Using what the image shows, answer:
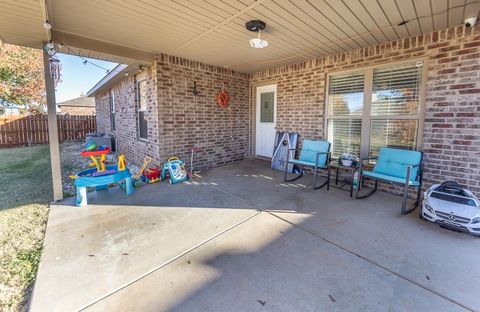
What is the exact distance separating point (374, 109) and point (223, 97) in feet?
11.3

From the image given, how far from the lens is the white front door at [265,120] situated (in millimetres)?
5988

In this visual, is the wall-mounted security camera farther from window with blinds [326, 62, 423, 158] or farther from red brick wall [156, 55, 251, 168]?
red brick wall [156, 55, 251, 168]

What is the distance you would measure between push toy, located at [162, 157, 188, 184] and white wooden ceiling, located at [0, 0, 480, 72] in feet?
7.34

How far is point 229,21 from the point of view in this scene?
3.05m

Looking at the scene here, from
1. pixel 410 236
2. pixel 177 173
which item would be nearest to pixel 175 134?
pixel 177 173

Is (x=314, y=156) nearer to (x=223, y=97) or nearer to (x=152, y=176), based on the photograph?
(x=223, y=97)

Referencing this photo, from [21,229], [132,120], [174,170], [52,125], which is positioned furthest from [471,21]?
[132,120]

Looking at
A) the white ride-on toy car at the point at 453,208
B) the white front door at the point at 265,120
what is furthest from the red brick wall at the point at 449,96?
the white front door at the point at 265,120

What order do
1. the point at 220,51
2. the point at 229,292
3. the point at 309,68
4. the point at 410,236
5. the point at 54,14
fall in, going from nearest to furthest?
the point at 229,292, the point at 410,236, the point at 54,14, the point at 220,51, the point at 309,68

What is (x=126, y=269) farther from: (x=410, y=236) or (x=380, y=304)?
(x=410, y=236)

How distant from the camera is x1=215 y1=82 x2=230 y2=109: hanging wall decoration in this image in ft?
18.7

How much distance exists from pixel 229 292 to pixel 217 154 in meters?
4.38

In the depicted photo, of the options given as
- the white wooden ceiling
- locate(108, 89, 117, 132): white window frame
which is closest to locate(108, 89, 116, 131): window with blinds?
locate(108, 89, 117, 132): white window frame

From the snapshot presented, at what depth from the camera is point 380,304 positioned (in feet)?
5.24
